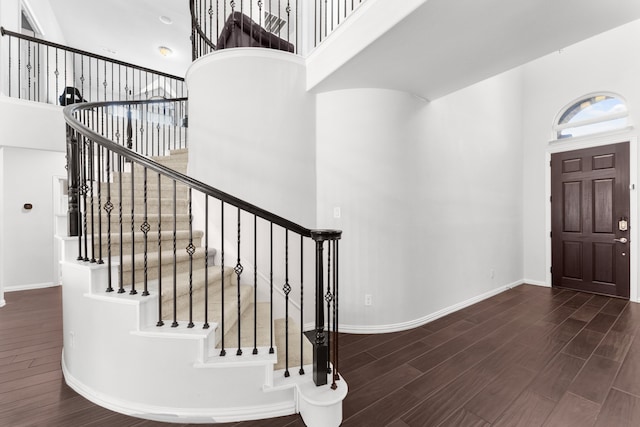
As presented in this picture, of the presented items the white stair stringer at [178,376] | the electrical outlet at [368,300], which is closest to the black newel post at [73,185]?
the white stair stringer at [178,376]

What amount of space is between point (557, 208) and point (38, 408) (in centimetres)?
675

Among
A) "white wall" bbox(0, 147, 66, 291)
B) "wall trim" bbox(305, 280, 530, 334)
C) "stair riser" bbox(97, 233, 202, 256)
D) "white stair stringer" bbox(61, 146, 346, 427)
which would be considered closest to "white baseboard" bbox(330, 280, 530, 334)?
"wall trim" bbox(305, 280, 530, 334)

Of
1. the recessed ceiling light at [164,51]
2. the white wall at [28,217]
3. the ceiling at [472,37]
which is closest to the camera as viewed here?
the ceiling at [472,37]

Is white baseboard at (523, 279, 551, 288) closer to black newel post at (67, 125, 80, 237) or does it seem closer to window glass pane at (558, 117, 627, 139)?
window glass pane at (558, 117, 627, 139)

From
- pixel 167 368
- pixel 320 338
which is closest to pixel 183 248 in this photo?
pixel 167 368

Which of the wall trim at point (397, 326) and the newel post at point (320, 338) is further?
the wall trim at point (397, 326)

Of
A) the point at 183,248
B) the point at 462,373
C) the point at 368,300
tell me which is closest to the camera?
the point at 462,373

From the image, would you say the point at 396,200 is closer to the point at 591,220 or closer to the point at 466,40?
the point at 466,40

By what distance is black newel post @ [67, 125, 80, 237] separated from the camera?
2090 millimetres

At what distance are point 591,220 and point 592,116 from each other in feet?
5.48

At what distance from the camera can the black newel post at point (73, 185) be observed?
6.86 feet

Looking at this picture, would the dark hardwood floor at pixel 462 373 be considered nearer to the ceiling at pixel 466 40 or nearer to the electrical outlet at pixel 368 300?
the electrical outlet at pixel 368 300

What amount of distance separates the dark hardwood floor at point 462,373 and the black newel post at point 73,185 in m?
1.17

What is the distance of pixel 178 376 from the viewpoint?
1.71 meters
